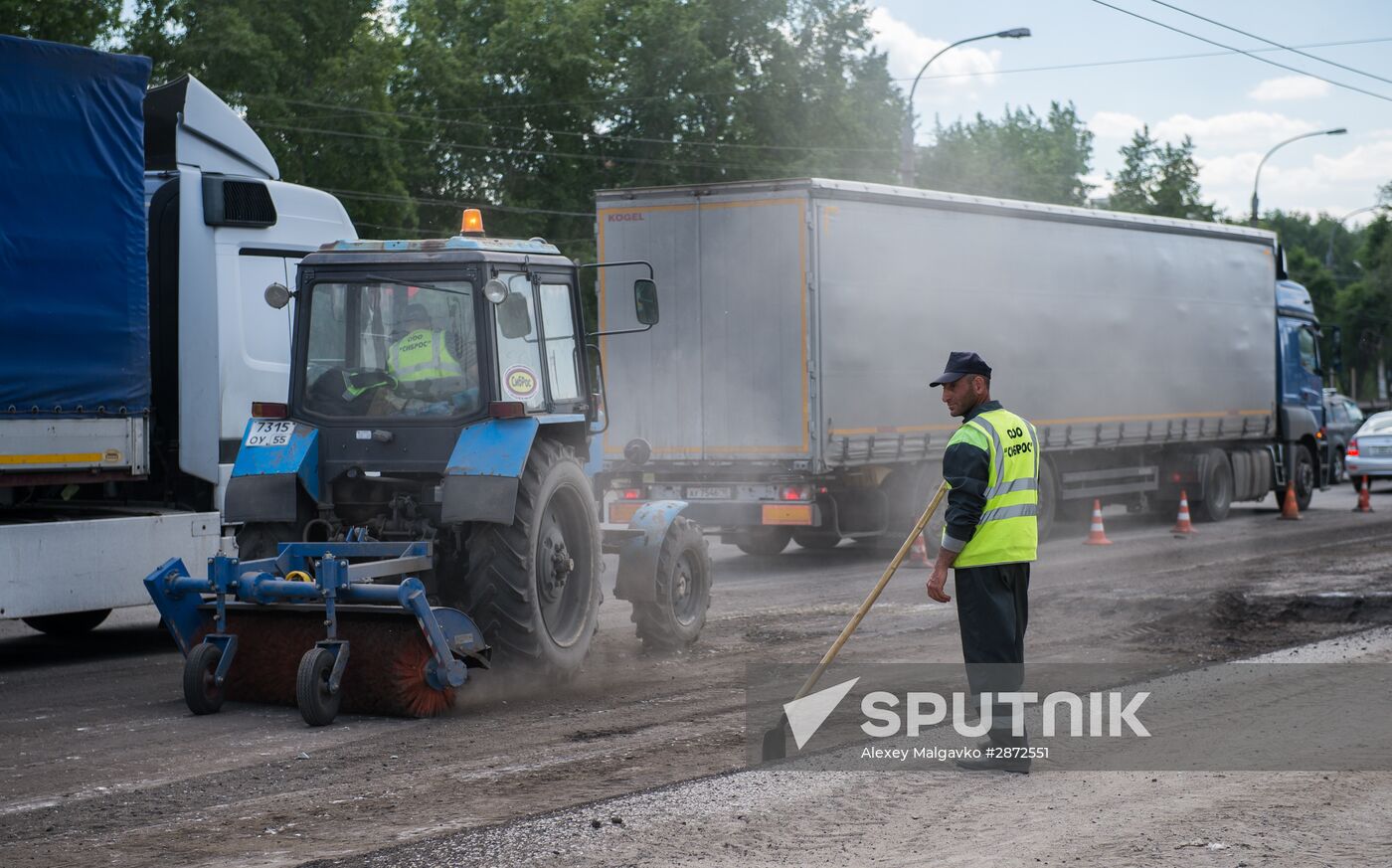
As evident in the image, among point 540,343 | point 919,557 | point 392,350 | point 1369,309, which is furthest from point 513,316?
point 1369,309

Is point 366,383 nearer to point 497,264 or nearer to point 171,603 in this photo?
point 497,264

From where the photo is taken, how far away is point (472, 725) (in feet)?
27.3

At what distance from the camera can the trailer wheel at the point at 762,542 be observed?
61.0ft

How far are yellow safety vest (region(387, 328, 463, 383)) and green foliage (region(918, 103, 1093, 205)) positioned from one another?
40038 millimetres

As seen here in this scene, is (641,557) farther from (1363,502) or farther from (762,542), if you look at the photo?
(1363,502)

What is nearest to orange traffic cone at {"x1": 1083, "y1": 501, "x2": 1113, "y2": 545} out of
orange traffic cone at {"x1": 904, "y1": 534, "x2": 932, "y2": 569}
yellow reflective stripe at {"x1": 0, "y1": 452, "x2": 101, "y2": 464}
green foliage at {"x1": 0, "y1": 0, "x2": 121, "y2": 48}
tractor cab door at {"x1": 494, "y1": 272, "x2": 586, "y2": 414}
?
orange traffic cone at {"x1": 904, "y1": 534, "x2": 932, "y2": 569}

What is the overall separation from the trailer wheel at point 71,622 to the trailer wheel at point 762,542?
7.90m

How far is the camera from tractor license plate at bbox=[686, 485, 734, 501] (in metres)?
16.6

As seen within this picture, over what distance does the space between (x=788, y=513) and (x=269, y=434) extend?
25.1 ft

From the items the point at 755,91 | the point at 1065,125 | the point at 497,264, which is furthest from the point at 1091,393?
the point at 1065,125

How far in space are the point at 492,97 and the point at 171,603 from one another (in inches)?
1243

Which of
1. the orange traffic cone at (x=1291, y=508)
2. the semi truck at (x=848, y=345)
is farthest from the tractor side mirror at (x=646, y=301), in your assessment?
the orange traffic cone at (x=1291, y=508)

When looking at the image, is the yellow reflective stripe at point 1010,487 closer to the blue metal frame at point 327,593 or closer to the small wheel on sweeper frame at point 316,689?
the blue metal frame at point 327,593

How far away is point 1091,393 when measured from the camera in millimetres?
20625
